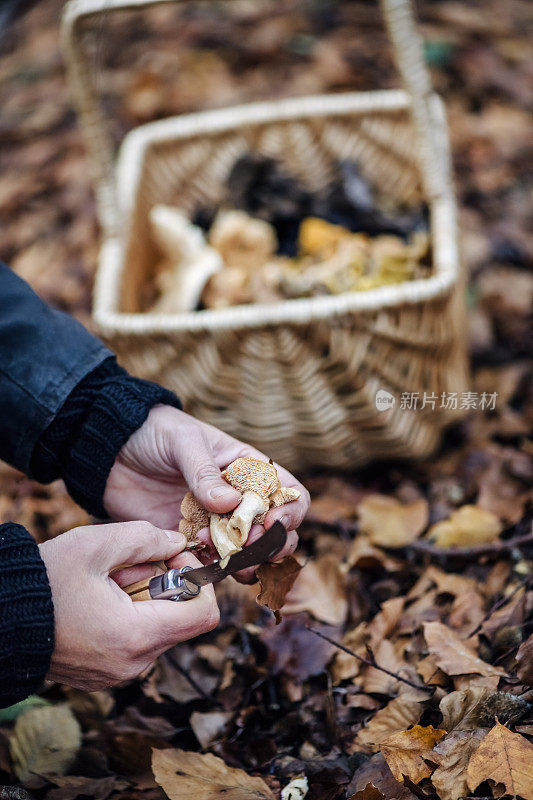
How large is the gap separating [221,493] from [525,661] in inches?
26.0

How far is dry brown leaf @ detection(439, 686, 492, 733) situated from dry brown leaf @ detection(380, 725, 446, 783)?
0.03 metres

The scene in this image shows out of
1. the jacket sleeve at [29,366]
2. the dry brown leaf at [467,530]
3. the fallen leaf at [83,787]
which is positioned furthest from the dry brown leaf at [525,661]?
the jacket sleeve at [29,366]

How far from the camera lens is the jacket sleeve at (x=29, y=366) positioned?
1.43 meters

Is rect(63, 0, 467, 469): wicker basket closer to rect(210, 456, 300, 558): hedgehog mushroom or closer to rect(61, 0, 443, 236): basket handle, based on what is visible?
rect(61, 0, 443, 236): basket handle

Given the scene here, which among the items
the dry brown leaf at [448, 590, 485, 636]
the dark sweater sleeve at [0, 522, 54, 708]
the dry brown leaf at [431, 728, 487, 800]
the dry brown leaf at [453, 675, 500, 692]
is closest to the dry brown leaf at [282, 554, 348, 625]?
the dry brown leaf at [448, 590, 485, 636]

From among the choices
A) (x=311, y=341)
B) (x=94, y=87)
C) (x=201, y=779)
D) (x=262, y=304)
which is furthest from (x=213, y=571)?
(x=94, y=87)

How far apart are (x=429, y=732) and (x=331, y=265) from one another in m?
1.49

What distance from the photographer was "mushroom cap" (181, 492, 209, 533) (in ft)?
4.20

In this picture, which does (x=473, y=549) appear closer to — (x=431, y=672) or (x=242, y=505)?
(x=431, y=672)

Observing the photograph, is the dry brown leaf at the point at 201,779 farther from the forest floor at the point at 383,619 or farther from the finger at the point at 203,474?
the finger at the point at 203,474

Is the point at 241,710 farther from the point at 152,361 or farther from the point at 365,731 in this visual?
the point at 152,361

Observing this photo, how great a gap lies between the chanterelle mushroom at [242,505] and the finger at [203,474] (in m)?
0.02

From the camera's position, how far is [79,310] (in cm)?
278

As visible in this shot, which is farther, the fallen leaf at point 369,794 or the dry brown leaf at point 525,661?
the dry brown leaf at point 525,661
